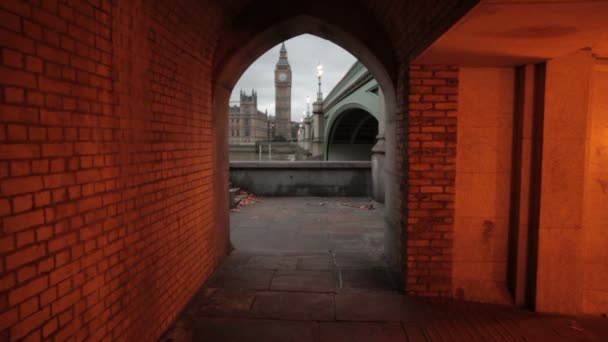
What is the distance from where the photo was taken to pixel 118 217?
3.15 meters

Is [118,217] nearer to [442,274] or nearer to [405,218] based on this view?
[405,218]

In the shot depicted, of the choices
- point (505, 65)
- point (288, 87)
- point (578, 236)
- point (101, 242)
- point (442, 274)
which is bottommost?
point (442, 274)

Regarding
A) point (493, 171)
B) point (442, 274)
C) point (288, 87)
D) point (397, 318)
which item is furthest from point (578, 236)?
point (288, 87)

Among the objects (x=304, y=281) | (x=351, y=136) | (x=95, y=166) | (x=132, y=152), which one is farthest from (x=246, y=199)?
(x=351, y=136)

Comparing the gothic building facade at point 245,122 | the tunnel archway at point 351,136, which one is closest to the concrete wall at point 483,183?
the tunnel archway at point 351,136

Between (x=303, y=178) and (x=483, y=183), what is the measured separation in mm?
9149

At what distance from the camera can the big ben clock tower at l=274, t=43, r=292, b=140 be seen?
101750 mm

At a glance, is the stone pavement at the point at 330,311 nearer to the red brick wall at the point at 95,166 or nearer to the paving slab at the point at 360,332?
the paving slab at the point at 360,332

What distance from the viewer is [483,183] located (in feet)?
15.6

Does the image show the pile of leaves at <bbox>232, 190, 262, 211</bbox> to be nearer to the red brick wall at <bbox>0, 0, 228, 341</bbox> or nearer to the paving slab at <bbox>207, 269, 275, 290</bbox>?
the paving slab at <bbox>207, 269, 275, 290</bbox>

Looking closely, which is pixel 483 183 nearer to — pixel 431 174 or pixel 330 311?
pixel 431 174

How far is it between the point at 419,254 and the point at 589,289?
78.0 inches

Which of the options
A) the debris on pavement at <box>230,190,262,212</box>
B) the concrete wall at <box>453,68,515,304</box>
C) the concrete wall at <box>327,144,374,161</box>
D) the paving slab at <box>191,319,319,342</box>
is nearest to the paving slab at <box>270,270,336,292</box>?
the paving slab at <box>191,319,319,342</box>

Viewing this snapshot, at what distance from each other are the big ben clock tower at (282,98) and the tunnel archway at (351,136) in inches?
2286
